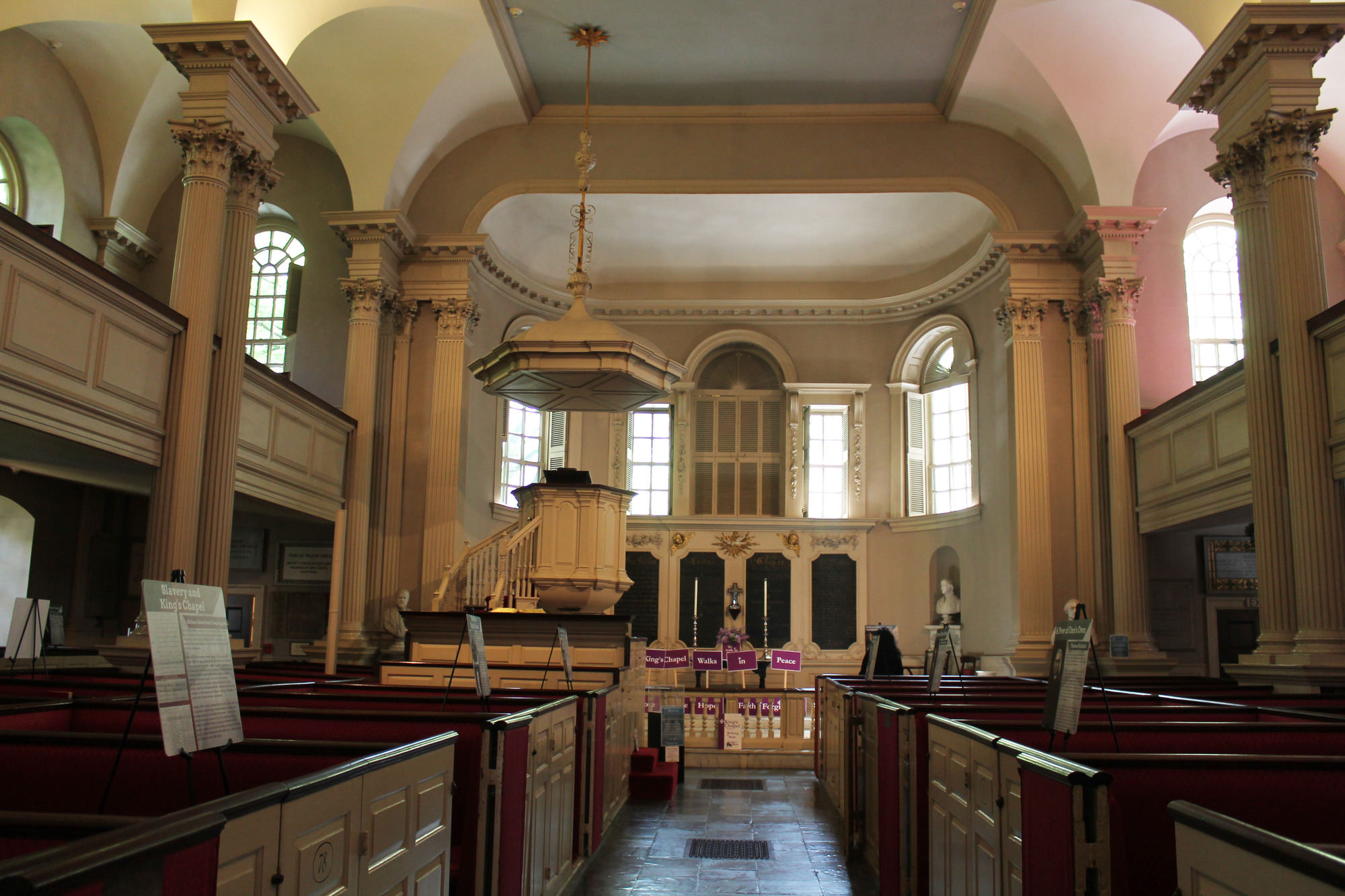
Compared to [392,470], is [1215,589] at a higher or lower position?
lower

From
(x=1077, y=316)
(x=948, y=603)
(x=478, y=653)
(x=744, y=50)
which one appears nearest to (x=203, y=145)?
(x=478, y=653)

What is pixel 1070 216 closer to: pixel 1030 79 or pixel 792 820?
pixel 1030 79

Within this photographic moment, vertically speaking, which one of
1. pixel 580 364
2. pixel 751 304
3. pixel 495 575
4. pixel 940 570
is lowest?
pixel 495 575

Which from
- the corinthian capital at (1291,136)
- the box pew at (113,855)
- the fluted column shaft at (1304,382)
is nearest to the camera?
the box pew at (113,855)

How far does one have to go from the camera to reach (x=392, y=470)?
12055 mm

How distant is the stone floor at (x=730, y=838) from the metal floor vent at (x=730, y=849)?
0.06 metres

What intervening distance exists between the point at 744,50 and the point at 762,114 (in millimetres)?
1257

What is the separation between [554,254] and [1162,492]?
30.5 ft

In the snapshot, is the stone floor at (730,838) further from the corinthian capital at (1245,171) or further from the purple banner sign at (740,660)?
the corinthian capital at (1245,171)

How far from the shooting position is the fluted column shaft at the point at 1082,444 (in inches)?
444

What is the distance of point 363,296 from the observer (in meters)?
11.7

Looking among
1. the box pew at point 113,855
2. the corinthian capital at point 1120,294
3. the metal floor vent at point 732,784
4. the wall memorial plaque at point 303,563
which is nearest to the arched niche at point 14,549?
the wall memorial plaque at point 303,563

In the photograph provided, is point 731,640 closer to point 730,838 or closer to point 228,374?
point 730,838

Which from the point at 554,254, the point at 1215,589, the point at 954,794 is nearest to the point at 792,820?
the point at 954,794
